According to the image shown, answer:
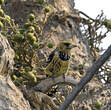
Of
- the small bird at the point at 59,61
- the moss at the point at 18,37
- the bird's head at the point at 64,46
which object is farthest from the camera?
the bird's head at the point at 64,46

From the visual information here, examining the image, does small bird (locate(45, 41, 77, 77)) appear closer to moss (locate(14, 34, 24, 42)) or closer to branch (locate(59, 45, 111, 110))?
moss (locate(14, 34, 24, 42))

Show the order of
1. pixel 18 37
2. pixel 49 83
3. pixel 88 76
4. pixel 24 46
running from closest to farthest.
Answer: pixel 88 76 < pixel 49 83 < pixel 18 37 < pixel 24 46

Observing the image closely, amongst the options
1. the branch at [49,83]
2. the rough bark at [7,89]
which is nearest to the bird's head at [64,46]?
the branch at [49,83]

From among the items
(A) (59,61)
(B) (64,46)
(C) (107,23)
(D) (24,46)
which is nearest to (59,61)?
(A) (59,61)

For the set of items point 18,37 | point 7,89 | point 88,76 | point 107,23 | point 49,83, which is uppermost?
point 88,76

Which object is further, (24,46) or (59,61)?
(59,61)

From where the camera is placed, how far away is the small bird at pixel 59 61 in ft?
12.0

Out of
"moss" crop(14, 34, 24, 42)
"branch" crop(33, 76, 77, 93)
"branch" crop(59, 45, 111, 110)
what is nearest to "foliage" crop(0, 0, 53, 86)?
"moss" crop(14, 34, 24, 42)

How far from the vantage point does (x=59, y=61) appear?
3795 millimetres

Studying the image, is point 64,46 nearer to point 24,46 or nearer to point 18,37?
point 24,46

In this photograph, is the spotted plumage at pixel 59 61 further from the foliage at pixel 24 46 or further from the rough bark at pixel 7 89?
the rough bark at pixel 7 89

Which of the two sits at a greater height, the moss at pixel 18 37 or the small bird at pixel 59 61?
the moss at pixel 18 37

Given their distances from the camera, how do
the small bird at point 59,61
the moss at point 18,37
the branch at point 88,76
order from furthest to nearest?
the small bird at point 59,61
the moss at point 18,37
the branch at point 88,76

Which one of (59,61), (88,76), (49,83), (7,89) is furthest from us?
(59,61)
